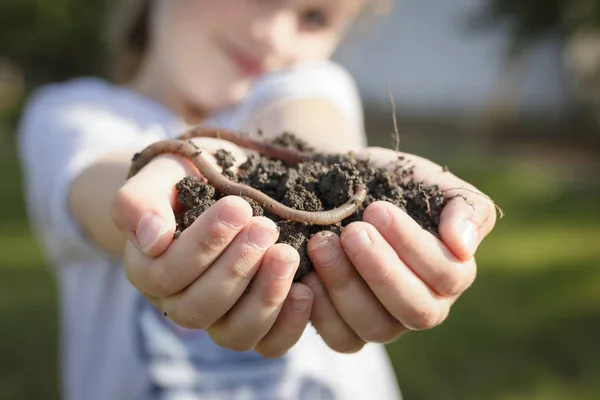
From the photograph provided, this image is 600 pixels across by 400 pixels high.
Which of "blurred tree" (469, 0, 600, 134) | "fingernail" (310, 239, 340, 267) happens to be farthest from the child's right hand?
"blurred tree" (469, 0, 600, 134)

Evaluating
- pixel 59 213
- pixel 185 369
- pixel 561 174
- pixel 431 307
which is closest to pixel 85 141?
pixel 59 213

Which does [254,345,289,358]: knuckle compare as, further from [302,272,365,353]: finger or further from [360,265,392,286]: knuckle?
[360,265,392,286]: knuckle

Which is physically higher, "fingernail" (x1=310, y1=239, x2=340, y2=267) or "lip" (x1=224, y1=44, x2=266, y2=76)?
"fingernail" (x1=310, y1=239, x2=340, y2=267)

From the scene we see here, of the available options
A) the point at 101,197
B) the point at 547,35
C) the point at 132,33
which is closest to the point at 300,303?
the point at 101,197

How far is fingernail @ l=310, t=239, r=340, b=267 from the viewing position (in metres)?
1.79

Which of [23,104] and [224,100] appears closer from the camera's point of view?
[224,100]

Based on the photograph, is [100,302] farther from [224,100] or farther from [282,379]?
[224,100]

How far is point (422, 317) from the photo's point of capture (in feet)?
6.20

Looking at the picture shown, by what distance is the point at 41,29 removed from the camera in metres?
17.2

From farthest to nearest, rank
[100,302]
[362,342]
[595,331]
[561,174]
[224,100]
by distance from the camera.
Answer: [561,174] < [595,331] < [224,100] < [100,302] < [362,342]

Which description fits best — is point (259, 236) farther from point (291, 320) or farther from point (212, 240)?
point (291, 320)

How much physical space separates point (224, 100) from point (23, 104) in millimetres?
15670

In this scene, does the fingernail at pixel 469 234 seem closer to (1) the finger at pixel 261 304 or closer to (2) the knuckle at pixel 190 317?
(1) the finger at pixel 261 304

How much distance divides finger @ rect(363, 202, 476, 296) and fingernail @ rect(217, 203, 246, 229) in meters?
0.38
